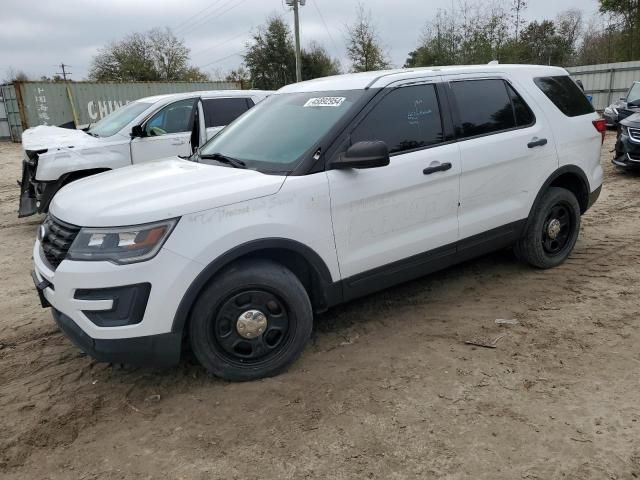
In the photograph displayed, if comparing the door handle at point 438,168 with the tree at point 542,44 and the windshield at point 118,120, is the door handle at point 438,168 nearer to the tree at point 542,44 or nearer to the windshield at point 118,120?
the windshield at point 118,120

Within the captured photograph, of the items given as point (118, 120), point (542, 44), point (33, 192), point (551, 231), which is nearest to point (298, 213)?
point (551, 231)

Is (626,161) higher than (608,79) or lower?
lower

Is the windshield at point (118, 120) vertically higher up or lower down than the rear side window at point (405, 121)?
higher up

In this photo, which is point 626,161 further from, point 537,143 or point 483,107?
point 483,107

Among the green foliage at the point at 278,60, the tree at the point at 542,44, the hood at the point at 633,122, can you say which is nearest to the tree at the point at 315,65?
the green foliage at the point at 278,60

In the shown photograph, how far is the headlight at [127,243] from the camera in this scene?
9.32ft

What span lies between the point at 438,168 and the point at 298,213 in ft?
3.99

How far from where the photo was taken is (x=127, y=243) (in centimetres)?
286

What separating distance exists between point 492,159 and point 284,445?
275 centimetres

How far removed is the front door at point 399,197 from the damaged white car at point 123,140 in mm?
3528

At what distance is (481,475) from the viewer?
2.43 metres

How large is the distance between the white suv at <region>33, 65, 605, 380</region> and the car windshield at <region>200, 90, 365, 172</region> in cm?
1

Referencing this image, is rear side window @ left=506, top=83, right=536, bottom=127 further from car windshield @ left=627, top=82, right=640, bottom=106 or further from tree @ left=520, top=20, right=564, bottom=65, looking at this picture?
tree @ left=520, top=20, right=564, bottom=65

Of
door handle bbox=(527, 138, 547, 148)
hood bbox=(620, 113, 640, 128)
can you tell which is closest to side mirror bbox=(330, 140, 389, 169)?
door handle bbox=(527, 138, 547, 148)
